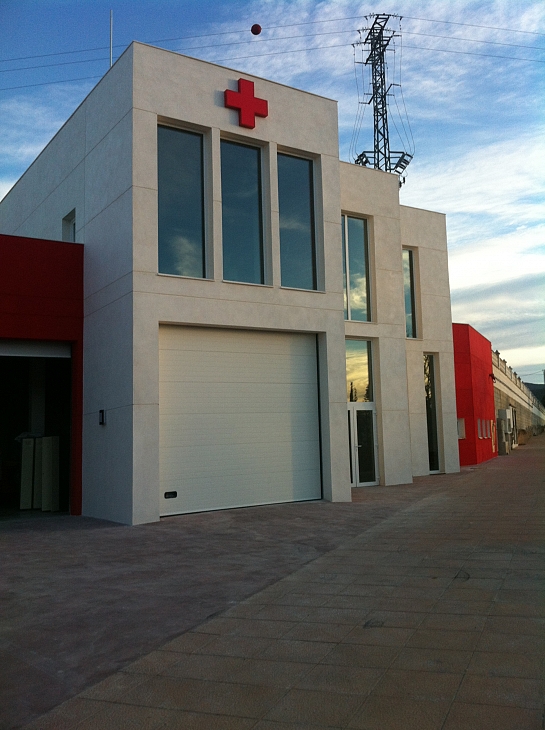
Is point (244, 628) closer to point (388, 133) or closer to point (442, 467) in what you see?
point (442, 467)

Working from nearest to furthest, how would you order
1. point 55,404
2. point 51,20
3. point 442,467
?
1. point 51,20
2. point 55,404
3. point 442,467

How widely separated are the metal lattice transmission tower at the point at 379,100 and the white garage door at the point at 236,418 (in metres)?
13.8

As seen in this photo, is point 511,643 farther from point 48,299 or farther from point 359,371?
point 359,371

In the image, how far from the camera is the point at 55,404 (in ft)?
49.8

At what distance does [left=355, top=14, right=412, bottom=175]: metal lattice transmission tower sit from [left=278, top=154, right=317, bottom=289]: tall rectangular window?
11.7 meters

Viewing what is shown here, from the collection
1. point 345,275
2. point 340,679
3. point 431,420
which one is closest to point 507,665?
point 340,679

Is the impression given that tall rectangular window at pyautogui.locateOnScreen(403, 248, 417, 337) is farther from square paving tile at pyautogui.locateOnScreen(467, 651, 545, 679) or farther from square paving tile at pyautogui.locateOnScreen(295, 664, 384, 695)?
square paving tile at pyautogui.locateOnScreen(295, 664, 384, 695)

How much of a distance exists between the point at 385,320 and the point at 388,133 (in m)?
11.2

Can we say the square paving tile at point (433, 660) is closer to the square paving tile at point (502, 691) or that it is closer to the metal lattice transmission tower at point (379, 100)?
the square paving tile at point (502, 691)

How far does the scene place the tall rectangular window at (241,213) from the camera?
12.5m

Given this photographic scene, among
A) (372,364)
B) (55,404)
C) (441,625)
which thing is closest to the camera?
(441,625)

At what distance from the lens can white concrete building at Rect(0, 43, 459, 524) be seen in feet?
37.2

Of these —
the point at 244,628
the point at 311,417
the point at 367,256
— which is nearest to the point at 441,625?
the point at 244,628

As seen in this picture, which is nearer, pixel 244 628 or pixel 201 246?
pixel 244 628
